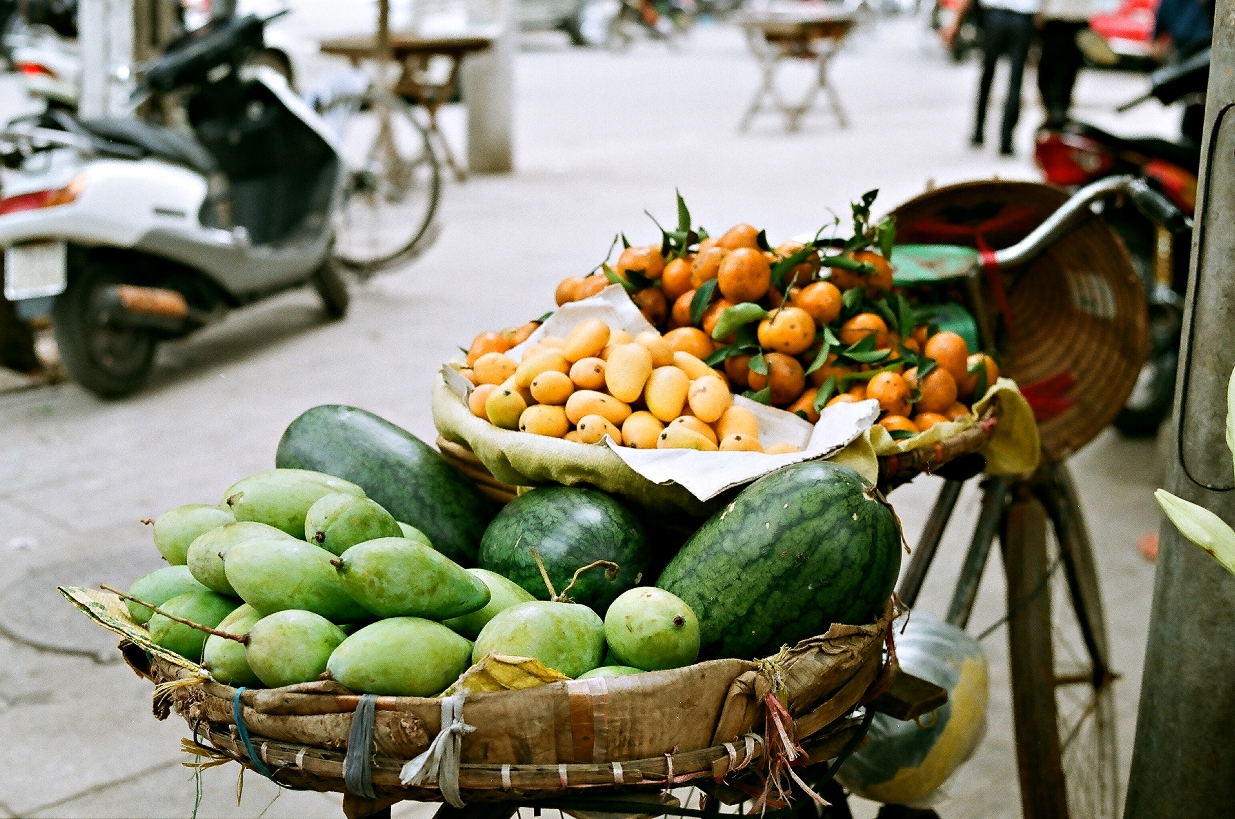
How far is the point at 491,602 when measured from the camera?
1496 mm

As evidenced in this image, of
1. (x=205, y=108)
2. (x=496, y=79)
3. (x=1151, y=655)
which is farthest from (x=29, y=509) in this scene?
(x=496, y=79)

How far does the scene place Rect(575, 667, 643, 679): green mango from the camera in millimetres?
1331

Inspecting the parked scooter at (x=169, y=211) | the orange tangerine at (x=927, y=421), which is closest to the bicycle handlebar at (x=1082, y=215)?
the orange tangerine at (x=927, y=421)

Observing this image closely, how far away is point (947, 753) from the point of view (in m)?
2.11

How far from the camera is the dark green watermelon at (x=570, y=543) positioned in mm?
1594

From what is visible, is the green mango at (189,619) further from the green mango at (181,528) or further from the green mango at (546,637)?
the green mango at (546,637)

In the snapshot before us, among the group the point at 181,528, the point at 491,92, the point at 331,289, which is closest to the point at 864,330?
the point at 181,528

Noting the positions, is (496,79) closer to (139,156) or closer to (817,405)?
(139,156)

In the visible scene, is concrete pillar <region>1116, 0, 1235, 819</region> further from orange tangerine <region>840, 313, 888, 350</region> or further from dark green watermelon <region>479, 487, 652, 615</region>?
dark green watermelon <region>479, 487, 652, 615</region>

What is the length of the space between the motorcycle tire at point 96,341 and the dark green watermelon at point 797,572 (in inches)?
150

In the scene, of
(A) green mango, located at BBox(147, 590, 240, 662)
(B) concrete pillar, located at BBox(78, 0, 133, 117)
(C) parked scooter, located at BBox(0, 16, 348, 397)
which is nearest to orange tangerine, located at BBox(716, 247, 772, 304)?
(A) green mango, located at BBox(147, 590, 240, 662)

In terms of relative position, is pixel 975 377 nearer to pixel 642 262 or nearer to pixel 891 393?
pixel 891 393

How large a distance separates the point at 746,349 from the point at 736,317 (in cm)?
7

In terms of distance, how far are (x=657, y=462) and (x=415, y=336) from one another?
4.24m
